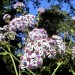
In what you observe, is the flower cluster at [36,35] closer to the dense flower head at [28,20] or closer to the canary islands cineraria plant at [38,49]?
the canary islands cineraria plant at [38,49]

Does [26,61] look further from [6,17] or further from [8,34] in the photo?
→ [6,17]

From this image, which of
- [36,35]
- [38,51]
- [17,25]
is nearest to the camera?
[38,51]

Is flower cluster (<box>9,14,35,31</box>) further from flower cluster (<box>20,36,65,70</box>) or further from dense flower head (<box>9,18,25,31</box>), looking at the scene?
flower cluster (<box>20,36,65,70</box>)

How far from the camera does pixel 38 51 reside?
175 inches

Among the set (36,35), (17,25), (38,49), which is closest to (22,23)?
(17,25)

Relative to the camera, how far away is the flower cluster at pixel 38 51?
174 inches

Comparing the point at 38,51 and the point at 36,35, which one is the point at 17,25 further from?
the point at 38,51

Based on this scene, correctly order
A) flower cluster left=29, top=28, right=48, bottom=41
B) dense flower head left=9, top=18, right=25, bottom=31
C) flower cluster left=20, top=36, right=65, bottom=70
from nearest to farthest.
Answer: flower cluster left=20, top=36, right=65, bottom=70 → flower cluster left=29, top=28, right=48, bottom=41 → dense flower head left=9, top=18, right=25, bottom=31

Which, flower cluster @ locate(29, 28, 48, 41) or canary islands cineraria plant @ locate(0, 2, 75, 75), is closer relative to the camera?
canary islands cineraria plant @ locate(0, 2, 75, 75)

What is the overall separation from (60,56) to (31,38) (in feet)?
1.29

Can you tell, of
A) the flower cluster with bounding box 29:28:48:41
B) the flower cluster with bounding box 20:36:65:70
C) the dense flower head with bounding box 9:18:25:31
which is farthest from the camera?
the dense flower head with bounding box 9:18:25:31

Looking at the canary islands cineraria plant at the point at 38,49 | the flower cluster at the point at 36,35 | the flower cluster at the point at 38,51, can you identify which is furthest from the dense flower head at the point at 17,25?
the flower cluster at the point at 38,51

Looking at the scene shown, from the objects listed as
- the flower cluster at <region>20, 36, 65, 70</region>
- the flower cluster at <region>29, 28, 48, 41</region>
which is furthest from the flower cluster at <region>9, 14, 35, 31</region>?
the flower cluster at <region>20, 36, 65, 70</region>

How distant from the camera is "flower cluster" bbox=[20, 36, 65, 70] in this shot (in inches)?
174
